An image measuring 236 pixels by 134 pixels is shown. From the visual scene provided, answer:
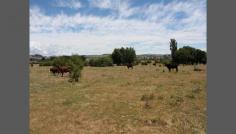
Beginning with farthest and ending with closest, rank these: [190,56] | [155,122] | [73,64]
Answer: [190,56] < [73,64] < [155,122]

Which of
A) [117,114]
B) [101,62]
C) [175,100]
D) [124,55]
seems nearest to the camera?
[117,114]

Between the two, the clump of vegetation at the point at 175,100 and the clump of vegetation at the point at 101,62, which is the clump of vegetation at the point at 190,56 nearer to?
the clump of vegetation at the point at 101,62

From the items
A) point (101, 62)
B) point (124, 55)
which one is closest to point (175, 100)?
point (101, 62)

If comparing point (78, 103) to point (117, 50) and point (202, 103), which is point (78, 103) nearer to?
point (202, 103)

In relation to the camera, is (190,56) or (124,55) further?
(124,55)

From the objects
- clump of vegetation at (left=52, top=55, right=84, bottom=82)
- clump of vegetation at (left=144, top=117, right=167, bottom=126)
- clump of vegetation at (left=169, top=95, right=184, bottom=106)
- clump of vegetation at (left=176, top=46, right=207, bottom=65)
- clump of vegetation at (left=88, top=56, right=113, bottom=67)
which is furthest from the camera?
clump of vegetation at (left=88, top=56, right=113, bottom=67)

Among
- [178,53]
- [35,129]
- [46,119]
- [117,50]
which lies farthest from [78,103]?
[117,50]

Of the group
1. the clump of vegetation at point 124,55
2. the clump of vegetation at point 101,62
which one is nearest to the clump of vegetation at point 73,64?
the clump of vegetation at point 101,62

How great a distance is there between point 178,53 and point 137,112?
5427cm

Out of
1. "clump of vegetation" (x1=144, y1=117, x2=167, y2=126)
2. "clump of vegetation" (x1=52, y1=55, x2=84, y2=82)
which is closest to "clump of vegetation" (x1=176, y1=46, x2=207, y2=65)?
"clump of vegetation" (x1=52, y1=55, x2=84, y2=82)

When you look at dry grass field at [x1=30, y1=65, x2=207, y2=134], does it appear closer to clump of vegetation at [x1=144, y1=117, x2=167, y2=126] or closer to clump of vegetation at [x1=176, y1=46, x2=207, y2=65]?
clump of vegetation at [x1=144, y1=117, x2=167, y2=126]

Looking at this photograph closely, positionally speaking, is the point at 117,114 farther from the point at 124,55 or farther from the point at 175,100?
the point at 124,55

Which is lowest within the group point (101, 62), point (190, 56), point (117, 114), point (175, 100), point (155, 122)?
point (155, 122)

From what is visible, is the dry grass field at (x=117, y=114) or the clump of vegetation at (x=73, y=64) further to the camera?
the clump of vegetation at (x=73, y=64)
